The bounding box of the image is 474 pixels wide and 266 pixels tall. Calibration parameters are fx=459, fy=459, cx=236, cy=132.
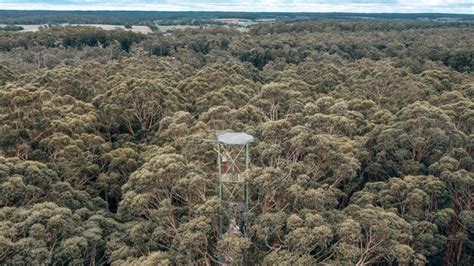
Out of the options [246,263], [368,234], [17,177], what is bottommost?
[246,263]

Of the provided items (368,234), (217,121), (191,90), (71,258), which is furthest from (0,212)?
(191,90)

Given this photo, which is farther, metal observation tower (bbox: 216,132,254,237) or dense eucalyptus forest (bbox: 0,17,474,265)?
metal observation tower (bbox: 216,132,254,237)

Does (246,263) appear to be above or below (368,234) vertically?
below

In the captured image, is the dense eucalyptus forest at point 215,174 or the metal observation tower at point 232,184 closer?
the dense eucalyptus forest at point 215,174

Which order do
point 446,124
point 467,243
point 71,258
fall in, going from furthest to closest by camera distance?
point 446,124 < point 467,243 < point 71,258

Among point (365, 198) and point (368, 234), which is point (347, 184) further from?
point (368, 234)
